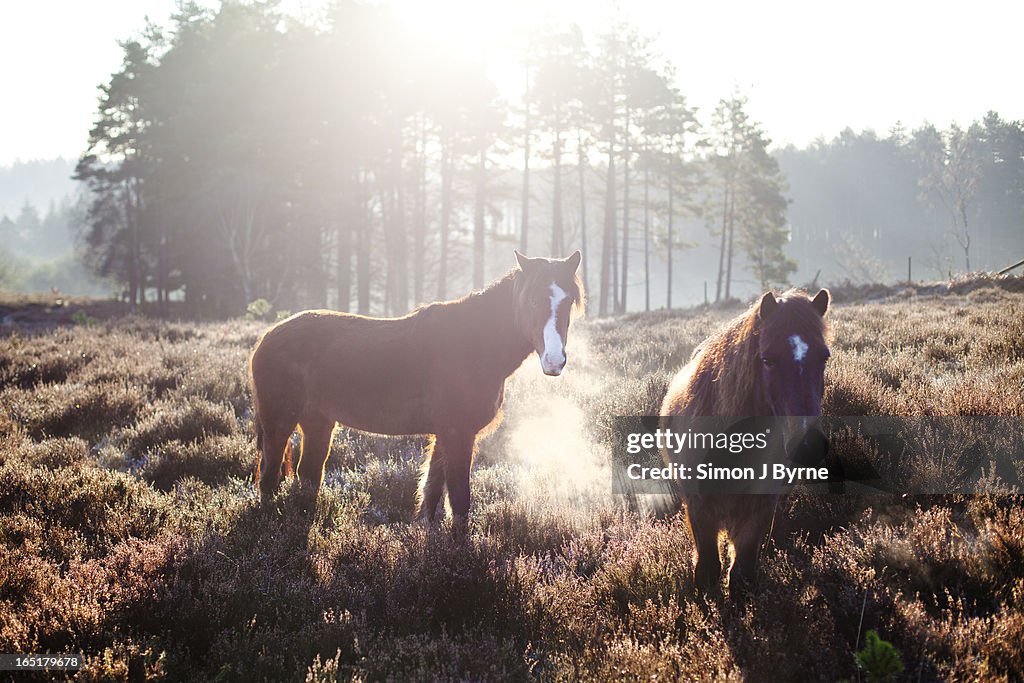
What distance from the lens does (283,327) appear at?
5.54 m

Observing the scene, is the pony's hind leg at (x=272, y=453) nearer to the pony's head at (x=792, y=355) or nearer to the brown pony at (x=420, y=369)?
the brown pony at (x=420, y=369)

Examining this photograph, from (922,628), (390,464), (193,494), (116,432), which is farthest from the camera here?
(116,432)

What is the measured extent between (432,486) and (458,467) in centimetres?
45

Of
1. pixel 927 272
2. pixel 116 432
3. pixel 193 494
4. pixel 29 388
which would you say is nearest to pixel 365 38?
pixel 29 388

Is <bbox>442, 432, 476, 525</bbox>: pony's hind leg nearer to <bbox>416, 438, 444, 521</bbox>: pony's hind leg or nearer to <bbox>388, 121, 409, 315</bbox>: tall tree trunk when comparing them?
<bbox>416, 438, 444, 521</bbox>: pony's hind leg

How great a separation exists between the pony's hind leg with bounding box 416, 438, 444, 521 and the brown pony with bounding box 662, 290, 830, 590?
220 cm

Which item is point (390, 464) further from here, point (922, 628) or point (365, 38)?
point (365, 38)

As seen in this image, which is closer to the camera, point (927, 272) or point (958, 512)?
point (958, 512)

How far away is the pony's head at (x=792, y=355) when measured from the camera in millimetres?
2938

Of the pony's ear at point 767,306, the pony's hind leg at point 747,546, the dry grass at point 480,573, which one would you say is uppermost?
the pony's ear at point 767,306

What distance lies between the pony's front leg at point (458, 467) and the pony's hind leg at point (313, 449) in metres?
1.48

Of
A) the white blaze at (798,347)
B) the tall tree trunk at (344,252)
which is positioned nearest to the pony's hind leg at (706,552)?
the white blaze at (798,347)

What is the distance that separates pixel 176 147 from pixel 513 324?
106ft

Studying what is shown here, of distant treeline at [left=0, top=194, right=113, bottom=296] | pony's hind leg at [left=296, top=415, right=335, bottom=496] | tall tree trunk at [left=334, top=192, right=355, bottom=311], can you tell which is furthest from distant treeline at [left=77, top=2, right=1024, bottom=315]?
distant treeline at [left=0, top=194, right=113, bottom=296]
